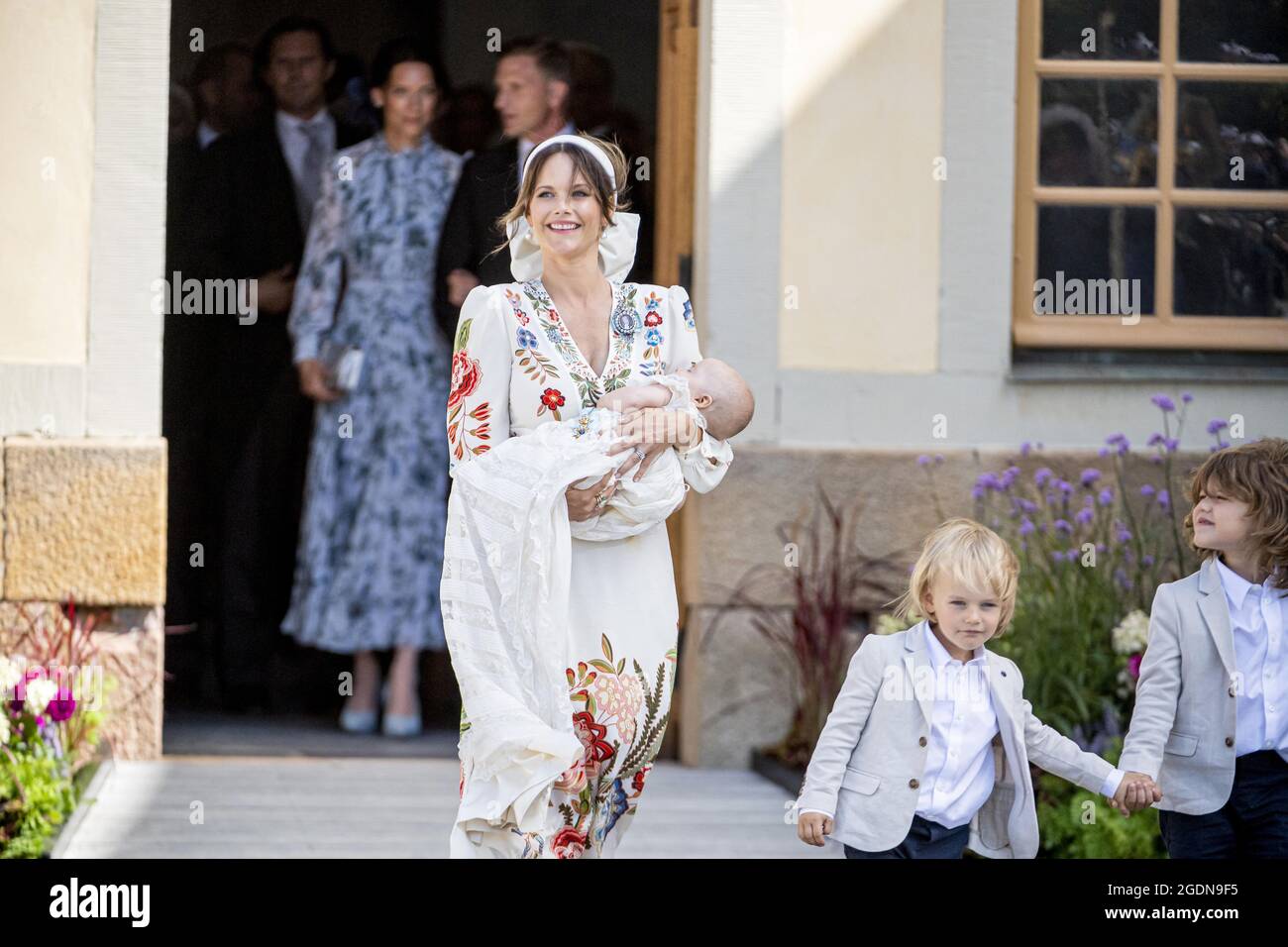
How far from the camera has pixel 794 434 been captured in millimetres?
6910

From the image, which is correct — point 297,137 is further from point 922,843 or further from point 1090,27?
point 922,843

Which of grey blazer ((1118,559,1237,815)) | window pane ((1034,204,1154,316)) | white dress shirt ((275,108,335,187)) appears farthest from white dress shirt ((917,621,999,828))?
white dress shirt ((275,108,335,187))

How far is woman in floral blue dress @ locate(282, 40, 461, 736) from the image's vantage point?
7.31 metres

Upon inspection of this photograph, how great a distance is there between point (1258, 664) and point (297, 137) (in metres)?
4.87

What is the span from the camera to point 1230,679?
3885 millimetres

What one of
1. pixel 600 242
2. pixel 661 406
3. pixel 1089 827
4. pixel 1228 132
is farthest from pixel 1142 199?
pixel 661 406

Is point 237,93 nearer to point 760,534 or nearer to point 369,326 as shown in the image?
point 369,326

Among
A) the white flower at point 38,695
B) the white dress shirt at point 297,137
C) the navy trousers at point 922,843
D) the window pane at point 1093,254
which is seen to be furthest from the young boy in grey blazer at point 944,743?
the white dress shirt at point 297,137

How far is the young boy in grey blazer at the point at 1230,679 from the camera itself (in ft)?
12.7

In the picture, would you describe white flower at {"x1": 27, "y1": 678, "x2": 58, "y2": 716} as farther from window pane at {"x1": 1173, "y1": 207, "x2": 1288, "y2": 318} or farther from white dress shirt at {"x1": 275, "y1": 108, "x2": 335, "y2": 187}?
window pane at {"x1": 1173, "y1": 207, "x2": 1288, "y2": 318}

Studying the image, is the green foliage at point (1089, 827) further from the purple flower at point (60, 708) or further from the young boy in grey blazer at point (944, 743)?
the purple flower at point (60, 708)

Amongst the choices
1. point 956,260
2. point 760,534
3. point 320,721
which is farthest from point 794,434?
point 320,721

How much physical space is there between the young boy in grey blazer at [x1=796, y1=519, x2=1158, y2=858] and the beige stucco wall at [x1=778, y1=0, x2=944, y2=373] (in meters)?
3.29

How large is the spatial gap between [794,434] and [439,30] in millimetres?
2638
